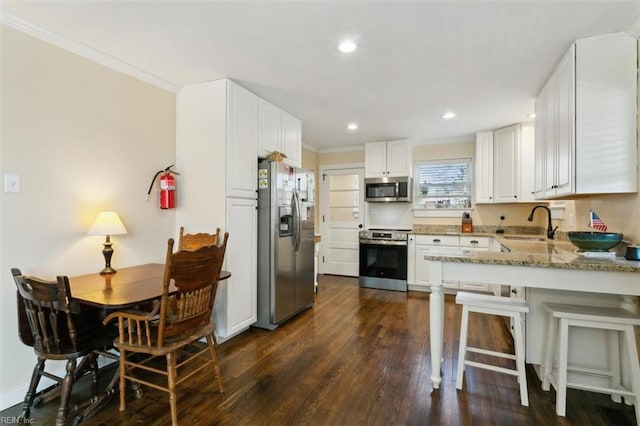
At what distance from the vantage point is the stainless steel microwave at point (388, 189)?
5027mm

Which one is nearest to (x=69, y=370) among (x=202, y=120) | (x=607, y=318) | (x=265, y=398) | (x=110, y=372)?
(x=110, y=372)

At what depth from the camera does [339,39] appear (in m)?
2.16

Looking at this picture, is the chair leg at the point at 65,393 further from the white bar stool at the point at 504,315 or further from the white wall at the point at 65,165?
the white bar stool at the point at 504,315

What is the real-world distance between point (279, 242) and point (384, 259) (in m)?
2.26

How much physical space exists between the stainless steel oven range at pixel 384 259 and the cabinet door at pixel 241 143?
96.8 inches

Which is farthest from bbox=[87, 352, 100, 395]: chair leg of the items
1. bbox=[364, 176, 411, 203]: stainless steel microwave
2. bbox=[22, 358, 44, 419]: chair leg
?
bbox=[364, 176, 411, 203]: stainless steel microwave

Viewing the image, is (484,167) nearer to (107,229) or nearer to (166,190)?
(166,190)

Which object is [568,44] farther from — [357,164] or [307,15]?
[357,164]

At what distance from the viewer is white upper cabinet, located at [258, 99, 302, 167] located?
10.8 ft

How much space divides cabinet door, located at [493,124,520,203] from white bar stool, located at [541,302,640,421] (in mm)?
2571

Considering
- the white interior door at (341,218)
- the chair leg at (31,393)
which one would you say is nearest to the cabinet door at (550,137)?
the white interior door at (341,218)

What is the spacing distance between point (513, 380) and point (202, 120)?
11.2 ft

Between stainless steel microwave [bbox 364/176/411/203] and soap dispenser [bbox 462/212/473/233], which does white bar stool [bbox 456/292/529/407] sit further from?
stainless steel microwave [bbox 364/176/411/203]

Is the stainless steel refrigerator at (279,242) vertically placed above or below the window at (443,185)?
below
